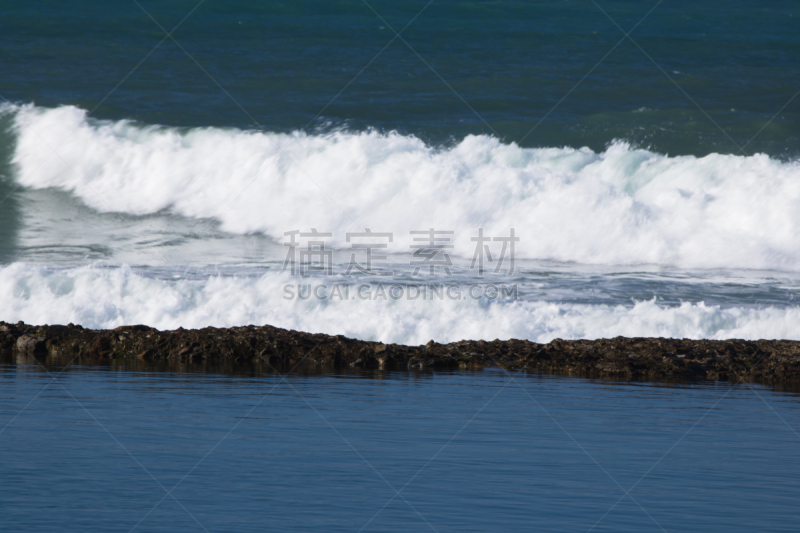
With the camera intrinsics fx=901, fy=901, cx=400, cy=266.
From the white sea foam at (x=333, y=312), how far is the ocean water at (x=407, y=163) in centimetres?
3

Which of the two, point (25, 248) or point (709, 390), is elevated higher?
point (25, 248)

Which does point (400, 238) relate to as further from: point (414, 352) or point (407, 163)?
point (414, 352)

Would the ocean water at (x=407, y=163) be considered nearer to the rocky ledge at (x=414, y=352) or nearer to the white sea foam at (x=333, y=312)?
the white sea foam at (x=333, y=312)

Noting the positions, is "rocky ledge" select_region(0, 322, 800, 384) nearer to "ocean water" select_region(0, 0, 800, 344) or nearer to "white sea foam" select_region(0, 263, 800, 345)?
"white sea foam" select_region(0, 263, 800, 345)

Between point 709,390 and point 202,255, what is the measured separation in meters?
9.16

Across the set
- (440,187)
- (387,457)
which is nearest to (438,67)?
(440,187)

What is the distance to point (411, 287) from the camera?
11562mm

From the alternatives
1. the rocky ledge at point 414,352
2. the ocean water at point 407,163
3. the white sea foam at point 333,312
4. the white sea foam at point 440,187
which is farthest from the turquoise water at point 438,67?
the rocky ledge at point 414,352

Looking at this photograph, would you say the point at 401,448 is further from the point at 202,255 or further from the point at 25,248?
the point at 25,248

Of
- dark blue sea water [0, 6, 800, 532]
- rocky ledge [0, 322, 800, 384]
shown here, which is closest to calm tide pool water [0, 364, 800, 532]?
dark blue sea water [0, 6, 800, 532]

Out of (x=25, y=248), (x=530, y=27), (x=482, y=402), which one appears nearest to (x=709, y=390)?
(x=482, y=402)

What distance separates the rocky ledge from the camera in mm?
8266

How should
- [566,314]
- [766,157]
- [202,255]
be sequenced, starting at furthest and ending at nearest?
1. [766,157]
2. [202,255]
3. [566,314]

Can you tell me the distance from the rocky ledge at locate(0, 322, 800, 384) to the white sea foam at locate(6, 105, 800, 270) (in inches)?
240
